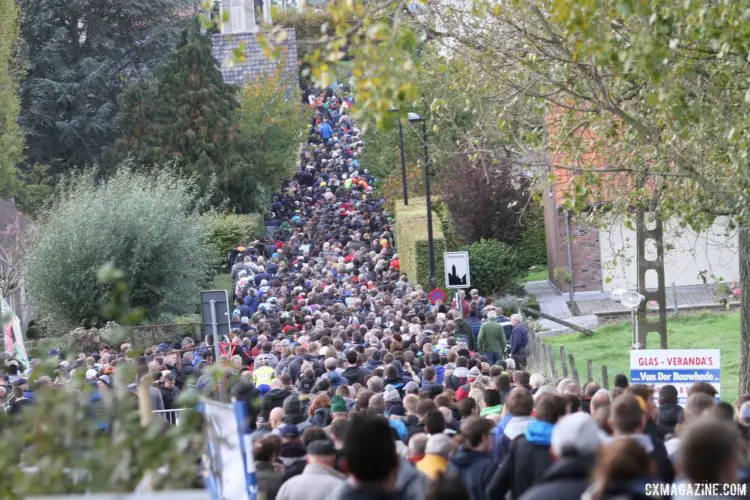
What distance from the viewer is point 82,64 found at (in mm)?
51812

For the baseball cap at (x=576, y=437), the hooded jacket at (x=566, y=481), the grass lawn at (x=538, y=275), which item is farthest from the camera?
the grass lawn at (x=538, y=275)

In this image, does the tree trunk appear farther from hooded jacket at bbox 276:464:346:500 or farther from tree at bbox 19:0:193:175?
tree at bbox 19:0:193:175

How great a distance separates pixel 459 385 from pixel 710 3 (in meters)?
5.41

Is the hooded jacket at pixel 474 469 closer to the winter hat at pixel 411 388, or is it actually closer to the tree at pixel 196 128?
the winter hat at pixel 411 388

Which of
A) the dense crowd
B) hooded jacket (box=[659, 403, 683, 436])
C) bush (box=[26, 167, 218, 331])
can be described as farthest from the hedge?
hooded jacket (box=[659, 403, 683, 436])

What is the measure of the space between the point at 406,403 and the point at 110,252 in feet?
70.5

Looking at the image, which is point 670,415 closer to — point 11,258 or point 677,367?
point 677,367

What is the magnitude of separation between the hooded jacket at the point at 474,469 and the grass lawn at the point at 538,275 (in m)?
35.3

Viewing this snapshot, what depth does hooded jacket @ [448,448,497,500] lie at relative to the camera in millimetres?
7770

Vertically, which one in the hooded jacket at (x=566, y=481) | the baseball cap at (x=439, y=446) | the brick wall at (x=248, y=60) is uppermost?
the brick wall at (x=248, y=60)

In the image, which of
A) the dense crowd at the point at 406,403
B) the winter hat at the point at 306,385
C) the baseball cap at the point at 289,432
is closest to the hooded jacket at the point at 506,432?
the dense crowd at the point at 406,403

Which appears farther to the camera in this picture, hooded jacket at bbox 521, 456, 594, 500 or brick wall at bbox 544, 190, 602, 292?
Answer: brick wall at bbox 544, 190, 602, 292

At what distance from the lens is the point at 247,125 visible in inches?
1998

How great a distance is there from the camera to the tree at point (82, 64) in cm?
5084
